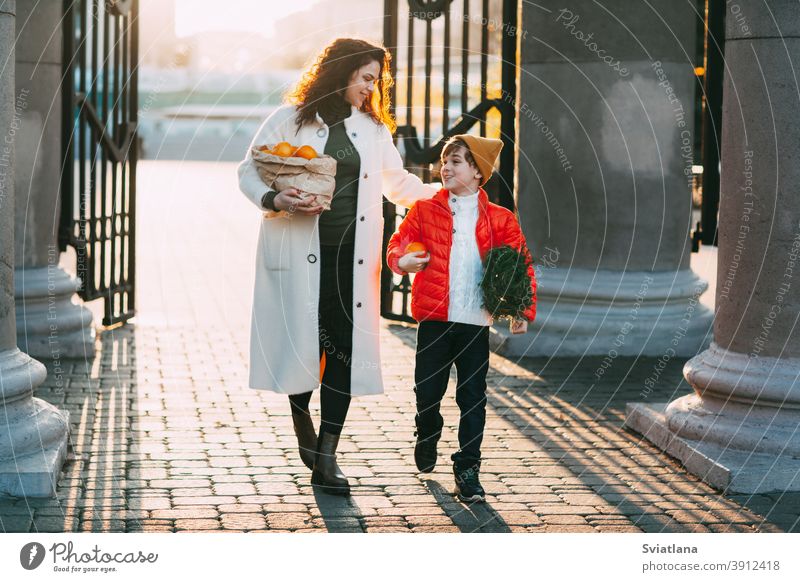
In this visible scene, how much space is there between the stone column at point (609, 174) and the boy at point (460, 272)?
3783 mm

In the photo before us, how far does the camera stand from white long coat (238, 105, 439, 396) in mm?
5723

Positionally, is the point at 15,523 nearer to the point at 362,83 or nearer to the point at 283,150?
the point at 283,150

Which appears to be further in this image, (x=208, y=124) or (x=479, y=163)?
(x=208, y=124)

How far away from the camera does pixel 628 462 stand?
6.48 metres

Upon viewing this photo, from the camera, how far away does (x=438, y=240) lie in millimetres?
5633

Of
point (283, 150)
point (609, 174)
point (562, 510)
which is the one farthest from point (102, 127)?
point (562, 510)

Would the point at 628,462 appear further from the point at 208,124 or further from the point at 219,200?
the point at 208,124

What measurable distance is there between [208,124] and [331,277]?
6517 centimetres

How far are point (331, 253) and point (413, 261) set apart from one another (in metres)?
0.40

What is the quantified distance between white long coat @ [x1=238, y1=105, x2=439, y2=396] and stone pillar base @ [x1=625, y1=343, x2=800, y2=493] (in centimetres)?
151

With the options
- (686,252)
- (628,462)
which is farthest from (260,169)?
(686,252)

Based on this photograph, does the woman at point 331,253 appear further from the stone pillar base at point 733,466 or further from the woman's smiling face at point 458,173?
the stone pillar base at point 733,466

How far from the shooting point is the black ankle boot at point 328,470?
5.77m

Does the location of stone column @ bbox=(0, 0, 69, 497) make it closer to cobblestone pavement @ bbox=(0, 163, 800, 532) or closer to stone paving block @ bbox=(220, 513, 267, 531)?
cobblestone pavement @ bbox=(0, 163, 800, 532)
